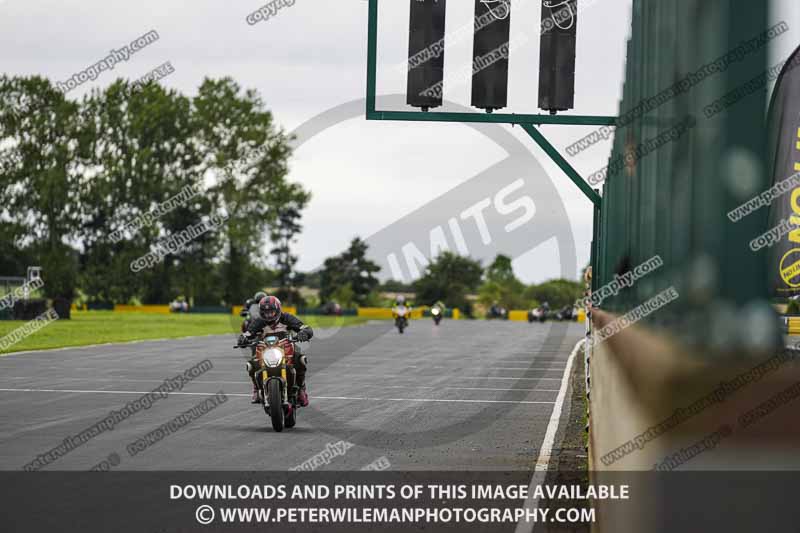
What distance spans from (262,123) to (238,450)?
72.8 metres

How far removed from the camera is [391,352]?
32938mm

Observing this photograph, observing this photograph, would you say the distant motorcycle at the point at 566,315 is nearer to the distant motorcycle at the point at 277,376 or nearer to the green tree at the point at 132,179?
the green tree at the point at 132,179

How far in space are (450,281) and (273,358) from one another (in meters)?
148

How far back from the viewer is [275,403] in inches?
496

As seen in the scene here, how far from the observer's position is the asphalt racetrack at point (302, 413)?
1060 centimetres

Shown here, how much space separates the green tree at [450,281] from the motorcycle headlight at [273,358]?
121321 millimetres

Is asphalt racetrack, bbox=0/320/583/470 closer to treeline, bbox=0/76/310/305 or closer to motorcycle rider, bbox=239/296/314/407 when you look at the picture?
motorcycle rider, bbox=239/296/314/407

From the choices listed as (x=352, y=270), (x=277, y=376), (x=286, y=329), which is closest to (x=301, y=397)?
(x=286, y=329)

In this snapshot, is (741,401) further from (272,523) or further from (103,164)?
(103,164)

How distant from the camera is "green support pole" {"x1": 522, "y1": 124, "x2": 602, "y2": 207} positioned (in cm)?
1700

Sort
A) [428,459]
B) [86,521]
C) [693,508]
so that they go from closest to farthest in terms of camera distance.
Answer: [693,508], [86,521], [428,459]

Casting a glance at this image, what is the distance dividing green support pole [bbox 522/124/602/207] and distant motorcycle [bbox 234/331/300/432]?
5.45m

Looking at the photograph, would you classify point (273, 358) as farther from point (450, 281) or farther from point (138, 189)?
point (450, 281)

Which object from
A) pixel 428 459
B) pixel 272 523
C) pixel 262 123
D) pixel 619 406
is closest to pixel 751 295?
pixel 619 406
